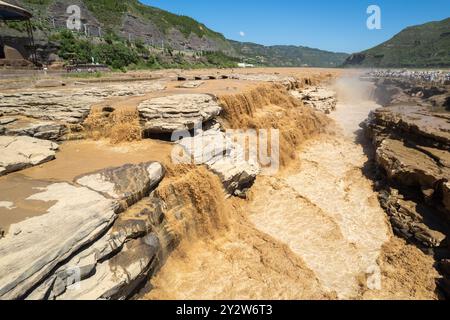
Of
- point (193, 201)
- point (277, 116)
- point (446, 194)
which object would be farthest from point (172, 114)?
point (446, 194)

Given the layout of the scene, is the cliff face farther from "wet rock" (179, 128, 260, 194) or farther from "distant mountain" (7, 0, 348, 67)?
"wet rock" (179, 128, 260, 194)

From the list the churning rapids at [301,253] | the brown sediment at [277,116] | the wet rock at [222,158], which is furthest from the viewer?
the brown sediment at [277,116]

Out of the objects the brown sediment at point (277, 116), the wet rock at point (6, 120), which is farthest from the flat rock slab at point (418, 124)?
the wet rock at point (6, 120)

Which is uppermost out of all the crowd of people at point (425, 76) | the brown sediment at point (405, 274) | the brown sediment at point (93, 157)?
the crowd of people at point (425, 76)

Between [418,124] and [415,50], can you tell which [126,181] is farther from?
[415,50]

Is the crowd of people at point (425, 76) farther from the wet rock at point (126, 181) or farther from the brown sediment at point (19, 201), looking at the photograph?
the brown sediment at point (19, 201)

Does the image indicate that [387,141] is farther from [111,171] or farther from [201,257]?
[111,171]
